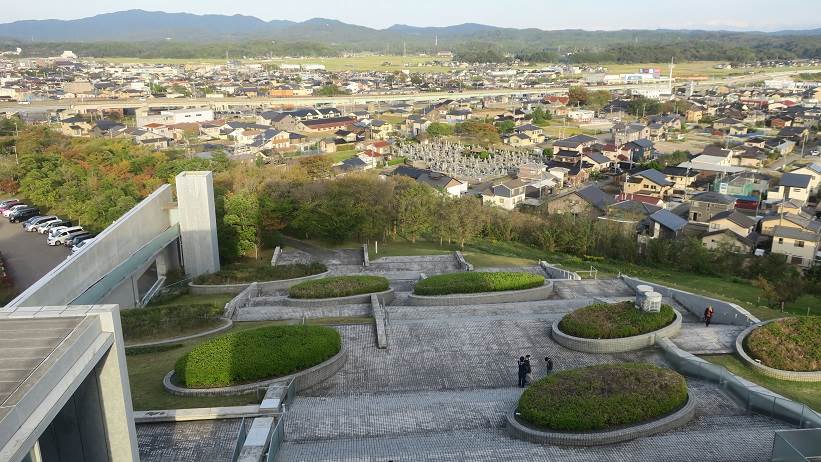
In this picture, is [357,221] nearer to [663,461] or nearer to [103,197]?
[103,197]

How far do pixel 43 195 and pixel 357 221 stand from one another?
1479 cm

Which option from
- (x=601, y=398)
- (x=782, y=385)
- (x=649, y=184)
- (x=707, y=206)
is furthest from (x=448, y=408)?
(x=649, y=184)

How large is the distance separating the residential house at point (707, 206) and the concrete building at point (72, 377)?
1181 inches

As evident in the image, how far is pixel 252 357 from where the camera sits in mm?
9625

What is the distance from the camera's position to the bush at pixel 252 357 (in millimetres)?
9391

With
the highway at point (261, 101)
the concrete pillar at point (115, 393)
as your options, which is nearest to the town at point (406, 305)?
the concrete pillar at point (115, 393)

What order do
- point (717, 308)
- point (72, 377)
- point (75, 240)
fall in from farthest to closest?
point (75, 240), point (717, 308), point (72, 377)

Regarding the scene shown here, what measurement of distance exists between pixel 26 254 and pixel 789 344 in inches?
897

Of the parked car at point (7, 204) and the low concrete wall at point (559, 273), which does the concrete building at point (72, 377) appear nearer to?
the low concrete wall at point (559, 273)

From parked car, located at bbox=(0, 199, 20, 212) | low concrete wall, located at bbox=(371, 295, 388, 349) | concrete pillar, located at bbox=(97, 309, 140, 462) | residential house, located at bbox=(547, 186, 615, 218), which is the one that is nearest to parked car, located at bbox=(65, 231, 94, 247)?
parked car, located at bbox=(0, 199, 20, 212)

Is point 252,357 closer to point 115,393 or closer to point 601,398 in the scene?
point 115,393

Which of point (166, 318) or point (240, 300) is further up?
point (166, 318)

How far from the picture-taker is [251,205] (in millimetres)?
20750

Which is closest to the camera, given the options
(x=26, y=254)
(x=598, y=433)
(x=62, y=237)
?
(x=598, y=433)
